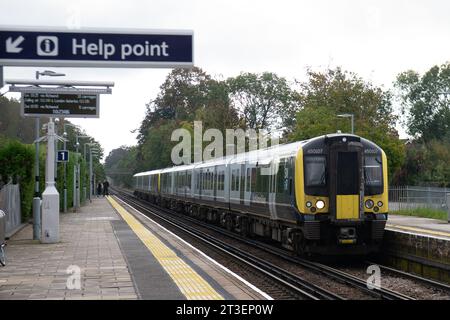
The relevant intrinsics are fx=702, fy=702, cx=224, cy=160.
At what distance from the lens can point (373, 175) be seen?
15.6 m

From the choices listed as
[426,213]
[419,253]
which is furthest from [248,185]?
[426,213]

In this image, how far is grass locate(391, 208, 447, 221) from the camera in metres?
29.5

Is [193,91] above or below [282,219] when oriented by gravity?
above

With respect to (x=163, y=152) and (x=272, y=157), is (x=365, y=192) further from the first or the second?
(x=163, y=152)

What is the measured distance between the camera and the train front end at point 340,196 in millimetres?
15117

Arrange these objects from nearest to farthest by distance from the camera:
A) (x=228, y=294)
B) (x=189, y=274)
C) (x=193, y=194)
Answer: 1. (x=228, y=294)
2. (x=189, y=274)
3. (x=193, y=194)

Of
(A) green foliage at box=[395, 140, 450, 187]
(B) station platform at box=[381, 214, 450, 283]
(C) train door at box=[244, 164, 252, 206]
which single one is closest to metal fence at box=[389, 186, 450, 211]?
(A) green foliage at box=[395, 140, 450, 187]

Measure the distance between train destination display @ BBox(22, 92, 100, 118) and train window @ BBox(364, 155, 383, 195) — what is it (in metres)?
6.92

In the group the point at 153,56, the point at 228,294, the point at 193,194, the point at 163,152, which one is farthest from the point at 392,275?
the point at 163,152

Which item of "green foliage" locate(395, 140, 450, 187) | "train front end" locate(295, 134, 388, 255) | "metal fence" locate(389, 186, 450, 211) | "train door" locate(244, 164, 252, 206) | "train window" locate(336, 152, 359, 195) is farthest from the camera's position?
"green foliage" locate(395, 140, 450, 187)

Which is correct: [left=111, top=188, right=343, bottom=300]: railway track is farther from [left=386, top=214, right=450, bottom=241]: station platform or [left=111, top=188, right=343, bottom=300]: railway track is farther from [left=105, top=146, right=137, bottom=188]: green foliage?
[left=105, top=146, right=137, bottom=188]: green foliage

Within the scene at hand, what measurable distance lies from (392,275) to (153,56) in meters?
7.35
